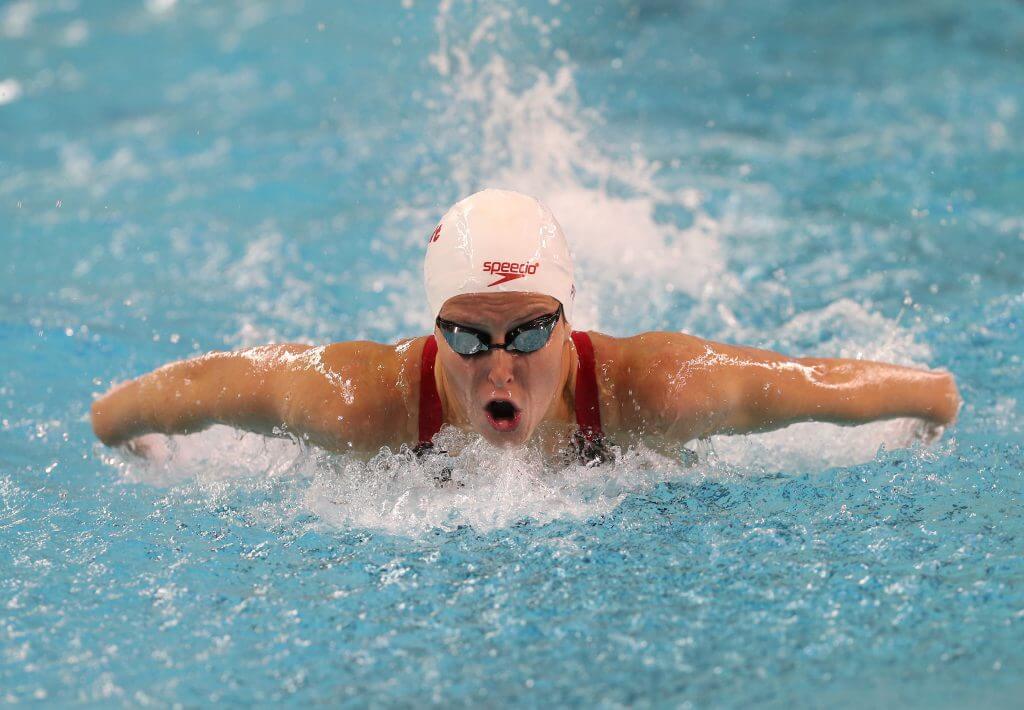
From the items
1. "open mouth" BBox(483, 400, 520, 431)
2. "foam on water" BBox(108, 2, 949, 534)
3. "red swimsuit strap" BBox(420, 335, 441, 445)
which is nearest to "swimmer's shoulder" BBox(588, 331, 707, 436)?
"foam on water" BBox(108, 2, 949, 534)

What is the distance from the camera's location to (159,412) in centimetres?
315

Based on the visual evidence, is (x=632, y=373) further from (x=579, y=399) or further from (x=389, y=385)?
(x=389, y=385)

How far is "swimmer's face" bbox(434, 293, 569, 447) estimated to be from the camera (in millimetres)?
2736

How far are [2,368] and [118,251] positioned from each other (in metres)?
1.25

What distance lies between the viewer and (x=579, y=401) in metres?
2.98

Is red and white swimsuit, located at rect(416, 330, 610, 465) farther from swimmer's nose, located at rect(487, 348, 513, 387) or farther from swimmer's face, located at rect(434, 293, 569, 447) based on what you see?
swimmer's nose, located at rect(487, 348, 513, 387)

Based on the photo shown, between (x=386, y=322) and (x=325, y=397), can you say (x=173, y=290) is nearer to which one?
(x=386, y=322)

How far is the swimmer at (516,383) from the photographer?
2.79 m

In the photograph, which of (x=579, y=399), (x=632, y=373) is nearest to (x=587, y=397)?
(x=579, y=399)

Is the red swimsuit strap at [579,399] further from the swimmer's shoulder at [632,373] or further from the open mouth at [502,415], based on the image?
the open mouth at [502,415]

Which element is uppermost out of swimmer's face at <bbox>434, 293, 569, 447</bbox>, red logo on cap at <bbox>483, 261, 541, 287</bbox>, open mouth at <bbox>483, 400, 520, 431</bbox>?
red logo on cap at <bbox>483, 261, 541, 287</bbox>

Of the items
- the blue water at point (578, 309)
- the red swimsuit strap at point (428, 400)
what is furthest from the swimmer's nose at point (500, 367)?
the blue water at point (578, 309)

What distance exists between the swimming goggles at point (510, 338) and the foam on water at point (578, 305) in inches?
13.9

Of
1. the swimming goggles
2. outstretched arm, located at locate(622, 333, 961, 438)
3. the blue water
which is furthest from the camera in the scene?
outstretched arm, located at locate(622, 333, 961, 438)
